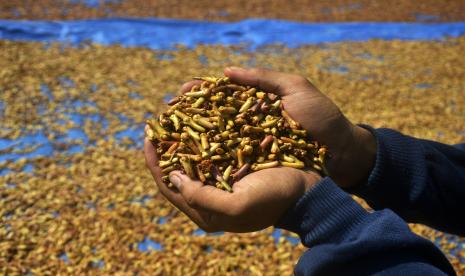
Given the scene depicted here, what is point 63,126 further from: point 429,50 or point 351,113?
point 429,50

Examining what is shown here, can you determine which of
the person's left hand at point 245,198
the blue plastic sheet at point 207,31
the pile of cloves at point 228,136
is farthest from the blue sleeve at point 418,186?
the blue plastic sheet at point 207,31

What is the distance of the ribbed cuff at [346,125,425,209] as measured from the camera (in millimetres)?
2133

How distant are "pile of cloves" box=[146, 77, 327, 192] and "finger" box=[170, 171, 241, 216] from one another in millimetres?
65

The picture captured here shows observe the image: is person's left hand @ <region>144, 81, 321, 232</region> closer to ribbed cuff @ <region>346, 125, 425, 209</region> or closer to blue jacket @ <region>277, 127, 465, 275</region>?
blue jacket @ <region>277, 127, 465, 275</region>

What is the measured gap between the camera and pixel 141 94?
19.2ft

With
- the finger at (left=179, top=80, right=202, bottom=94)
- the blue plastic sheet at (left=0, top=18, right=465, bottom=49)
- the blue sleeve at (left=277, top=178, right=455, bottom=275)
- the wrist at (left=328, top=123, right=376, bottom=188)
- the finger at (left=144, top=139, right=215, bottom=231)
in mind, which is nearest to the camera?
the blue sleeve at (left=277, top=178, right=455, bottom=275)

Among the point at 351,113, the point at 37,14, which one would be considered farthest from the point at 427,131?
the point at 37,14

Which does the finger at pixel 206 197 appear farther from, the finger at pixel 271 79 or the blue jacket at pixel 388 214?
the finger at pixel 271 79

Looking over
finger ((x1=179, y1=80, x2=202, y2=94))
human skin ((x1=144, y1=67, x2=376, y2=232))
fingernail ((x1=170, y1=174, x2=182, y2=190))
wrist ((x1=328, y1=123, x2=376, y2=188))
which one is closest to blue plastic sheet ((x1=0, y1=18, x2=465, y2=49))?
finger ((x1=179, y1=80, x2=202, y2=94))

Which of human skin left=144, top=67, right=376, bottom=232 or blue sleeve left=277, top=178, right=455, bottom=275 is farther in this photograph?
human skin left=144, top=67, right=376, bottom=232

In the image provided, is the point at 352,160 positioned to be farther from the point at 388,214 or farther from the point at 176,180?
the point at 176,180

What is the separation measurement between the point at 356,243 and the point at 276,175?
0.49 m

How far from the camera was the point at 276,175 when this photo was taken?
1937 millimetres

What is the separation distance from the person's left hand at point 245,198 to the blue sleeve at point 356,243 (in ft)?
0.34
